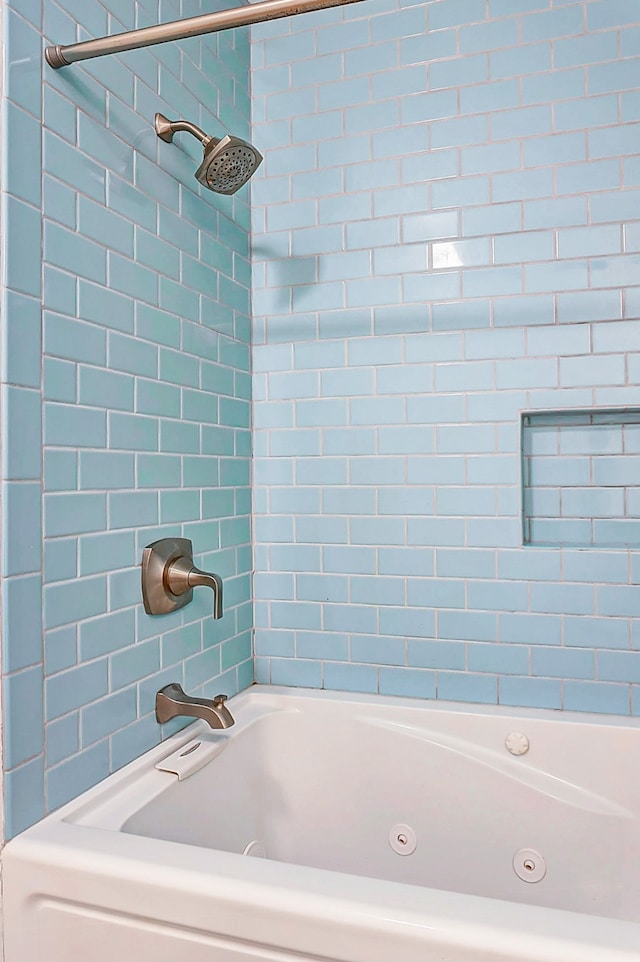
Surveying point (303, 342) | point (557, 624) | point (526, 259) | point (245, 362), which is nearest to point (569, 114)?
point (526, 259)

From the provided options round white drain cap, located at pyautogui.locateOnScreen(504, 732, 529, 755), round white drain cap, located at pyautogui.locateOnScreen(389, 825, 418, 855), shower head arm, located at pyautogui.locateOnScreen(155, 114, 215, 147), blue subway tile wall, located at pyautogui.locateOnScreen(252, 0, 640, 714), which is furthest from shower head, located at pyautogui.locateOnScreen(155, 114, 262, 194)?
round white drain cap, located at pyautogui.locateOnScreen(389, 825, 418, 855)

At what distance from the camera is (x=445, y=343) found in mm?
1841

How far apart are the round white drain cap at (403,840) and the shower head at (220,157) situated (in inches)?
62.2

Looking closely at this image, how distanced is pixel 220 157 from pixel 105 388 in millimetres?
563

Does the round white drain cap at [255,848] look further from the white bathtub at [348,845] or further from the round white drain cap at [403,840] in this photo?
the round white drain cap at [403,840]

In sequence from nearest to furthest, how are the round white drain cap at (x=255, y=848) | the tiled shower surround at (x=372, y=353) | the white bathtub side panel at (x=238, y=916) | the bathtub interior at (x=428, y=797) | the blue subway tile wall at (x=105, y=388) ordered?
the white bathtub side panel at (x=238, y=916) < the blue subway tile wall at (x=105, y=388) < the tiled shower surround at (x=372, y=353) < the bathtub interior at (x=428, y=797) < the round white drain cap at (x=255, y=848)

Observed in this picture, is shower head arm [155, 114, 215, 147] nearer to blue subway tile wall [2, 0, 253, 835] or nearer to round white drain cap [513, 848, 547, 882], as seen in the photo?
blue subway tile wall [2, 0, 253, 835]

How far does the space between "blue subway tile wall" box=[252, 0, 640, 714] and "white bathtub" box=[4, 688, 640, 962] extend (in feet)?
0.47

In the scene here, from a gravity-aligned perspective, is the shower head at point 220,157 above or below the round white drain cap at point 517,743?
above

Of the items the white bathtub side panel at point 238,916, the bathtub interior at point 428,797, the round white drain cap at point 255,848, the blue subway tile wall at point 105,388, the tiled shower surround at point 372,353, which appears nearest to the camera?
the white bathtub side panel at point 238,916

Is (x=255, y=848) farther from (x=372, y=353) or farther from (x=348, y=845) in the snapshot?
(x=372, y=353)

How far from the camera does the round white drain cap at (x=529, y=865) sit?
1587 millimetres

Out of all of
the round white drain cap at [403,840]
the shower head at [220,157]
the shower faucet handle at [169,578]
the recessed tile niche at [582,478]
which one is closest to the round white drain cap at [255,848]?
the round white drain cap at [403,840]

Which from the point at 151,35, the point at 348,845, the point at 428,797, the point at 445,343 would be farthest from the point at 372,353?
the point at 348,845
